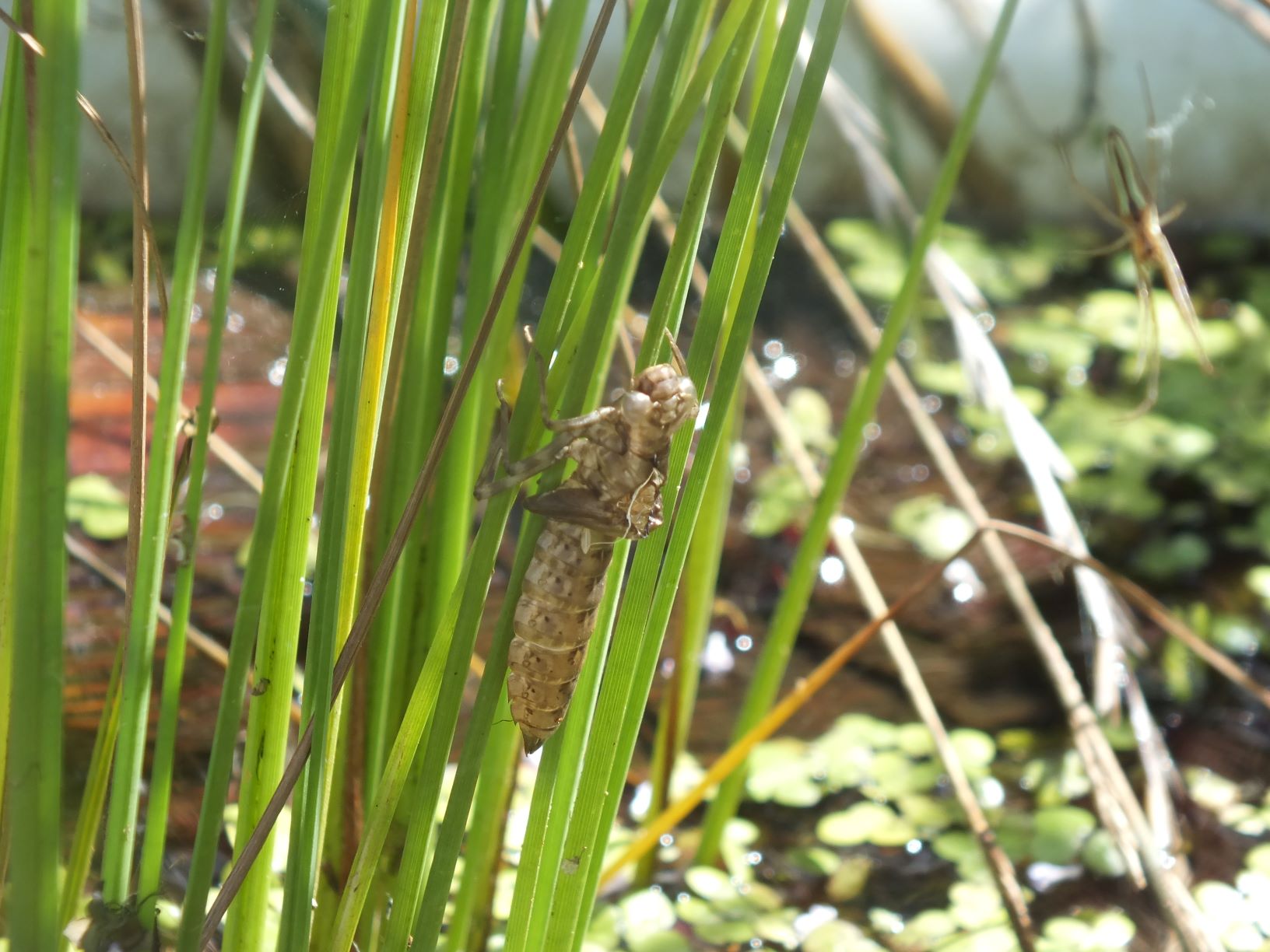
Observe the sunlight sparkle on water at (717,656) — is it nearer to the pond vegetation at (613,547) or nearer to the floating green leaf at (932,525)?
the pond vegetation at (613,547)

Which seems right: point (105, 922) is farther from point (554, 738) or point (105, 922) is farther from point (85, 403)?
point (85, 403)

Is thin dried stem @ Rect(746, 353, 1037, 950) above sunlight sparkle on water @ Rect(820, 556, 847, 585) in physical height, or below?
below

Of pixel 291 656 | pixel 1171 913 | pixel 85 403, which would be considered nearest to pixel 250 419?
pixel 85 403

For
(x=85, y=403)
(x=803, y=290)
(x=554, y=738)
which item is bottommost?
(x=554, y=738)

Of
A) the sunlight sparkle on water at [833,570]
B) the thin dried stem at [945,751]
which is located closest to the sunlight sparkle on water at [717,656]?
the sunlight sparkle on water at [833,570]

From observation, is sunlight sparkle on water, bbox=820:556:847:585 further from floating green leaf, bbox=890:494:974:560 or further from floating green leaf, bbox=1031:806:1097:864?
floating green leaf, bbox=1031:806:1097:864

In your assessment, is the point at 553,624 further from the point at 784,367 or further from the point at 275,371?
the point at 784,367

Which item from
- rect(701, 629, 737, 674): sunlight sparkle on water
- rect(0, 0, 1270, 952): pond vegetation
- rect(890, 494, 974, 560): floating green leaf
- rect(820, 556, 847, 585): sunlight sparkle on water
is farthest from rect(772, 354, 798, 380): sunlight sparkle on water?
rect(701, 629, 737, 674): sunlight sparkle on water
